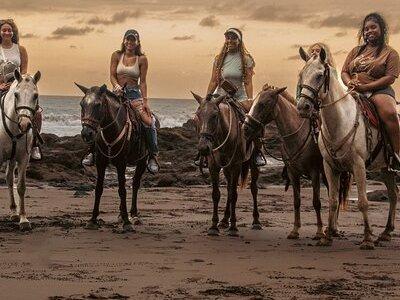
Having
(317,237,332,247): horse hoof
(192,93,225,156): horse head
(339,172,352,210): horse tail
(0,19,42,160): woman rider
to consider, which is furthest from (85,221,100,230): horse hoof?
(339,172,352,210): horse tail

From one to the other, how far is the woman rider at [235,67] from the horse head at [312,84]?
2.74 m

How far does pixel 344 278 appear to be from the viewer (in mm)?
8727

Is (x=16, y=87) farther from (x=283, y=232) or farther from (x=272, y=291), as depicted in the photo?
(x=272, y=291)

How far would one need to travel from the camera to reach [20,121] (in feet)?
37.6

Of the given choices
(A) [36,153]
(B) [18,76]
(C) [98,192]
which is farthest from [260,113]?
(A) [36,153]

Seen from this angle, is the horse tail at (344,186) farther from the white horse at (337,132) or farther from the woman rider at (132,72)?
the woman rider at (132,72)

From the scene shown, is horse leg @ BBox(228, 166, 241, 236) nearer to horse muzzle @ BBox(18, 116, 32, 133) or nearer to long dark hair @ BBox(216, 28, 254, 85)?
long dark hair @ BBox(216, 28, 254, 85)

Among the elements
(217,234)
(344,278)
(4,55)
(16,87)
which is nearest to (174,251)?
(217,234)

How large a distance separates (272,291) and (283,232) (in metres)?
5.00

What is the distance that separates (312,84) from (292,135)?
152cm

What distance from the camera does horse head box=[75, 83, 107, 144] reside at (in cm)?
1180

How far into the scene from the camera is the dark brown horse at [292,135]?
1157 centimetres

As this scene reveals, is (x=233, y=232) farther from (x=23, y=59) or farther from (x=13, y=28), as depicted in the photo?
(x=13, y=28)

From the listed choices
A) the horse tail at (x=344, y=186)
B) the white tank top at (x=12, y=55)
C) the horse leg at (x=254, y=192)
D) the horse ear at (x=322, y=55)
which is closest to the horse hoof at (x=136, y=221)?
the horse leg at (x=254, y=192)
